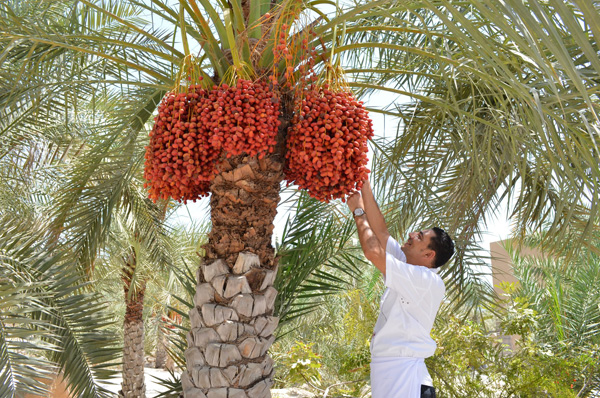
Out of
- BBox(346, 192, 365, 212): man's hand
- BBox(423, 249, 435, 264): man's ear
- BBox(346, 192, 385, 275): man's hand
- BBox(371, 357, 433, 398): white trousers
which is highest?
BBox(346, 192, 365, 212): man's hand

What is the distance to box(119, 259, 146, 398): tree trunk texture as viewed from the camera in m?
9.77

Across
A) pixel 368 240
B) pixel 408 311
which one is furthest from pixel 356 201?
pixel 408 311

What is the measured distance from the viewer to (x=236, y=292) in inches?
111

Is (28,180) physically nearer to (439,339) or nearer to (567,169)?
(439,339)

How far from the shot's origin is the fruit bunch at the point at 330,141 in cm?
253

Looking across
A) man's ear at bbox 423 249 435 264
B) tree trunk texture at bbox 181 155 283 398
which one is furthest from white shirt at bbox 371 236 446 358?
tree trunk texture at bbox 181 155 283 398

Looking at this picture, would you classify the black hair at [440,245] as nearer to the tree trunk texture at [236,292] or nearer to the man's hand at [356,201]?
the man's hand at [356,201]

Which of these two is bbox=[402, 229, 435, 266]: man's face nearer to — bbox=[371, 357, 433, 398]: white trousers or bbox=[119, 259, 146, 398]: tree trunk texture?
bbox=[371, 357, 433, 398]: white trousers

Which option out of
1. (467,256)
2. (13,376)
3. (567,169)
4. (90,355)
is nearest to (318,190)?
(567,169)

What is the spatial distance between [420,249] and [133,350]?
25.6ft

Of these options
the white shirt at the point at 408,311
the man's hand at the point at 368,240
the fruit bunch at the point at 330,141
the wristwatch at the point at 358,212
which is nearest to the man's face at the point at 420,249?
the white shirt at the point at 408,311

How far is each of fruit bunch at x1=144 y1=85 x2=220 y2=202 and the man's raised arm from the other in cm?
95

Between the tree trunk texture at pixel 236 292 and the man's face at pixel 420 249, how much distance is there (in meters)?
0.91

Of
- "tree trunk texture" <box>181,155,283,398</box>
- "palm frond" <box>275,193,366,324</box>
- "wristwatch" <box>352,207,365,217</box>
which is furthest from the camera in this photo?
"palm frond" <box>275,193,366,324</box>
